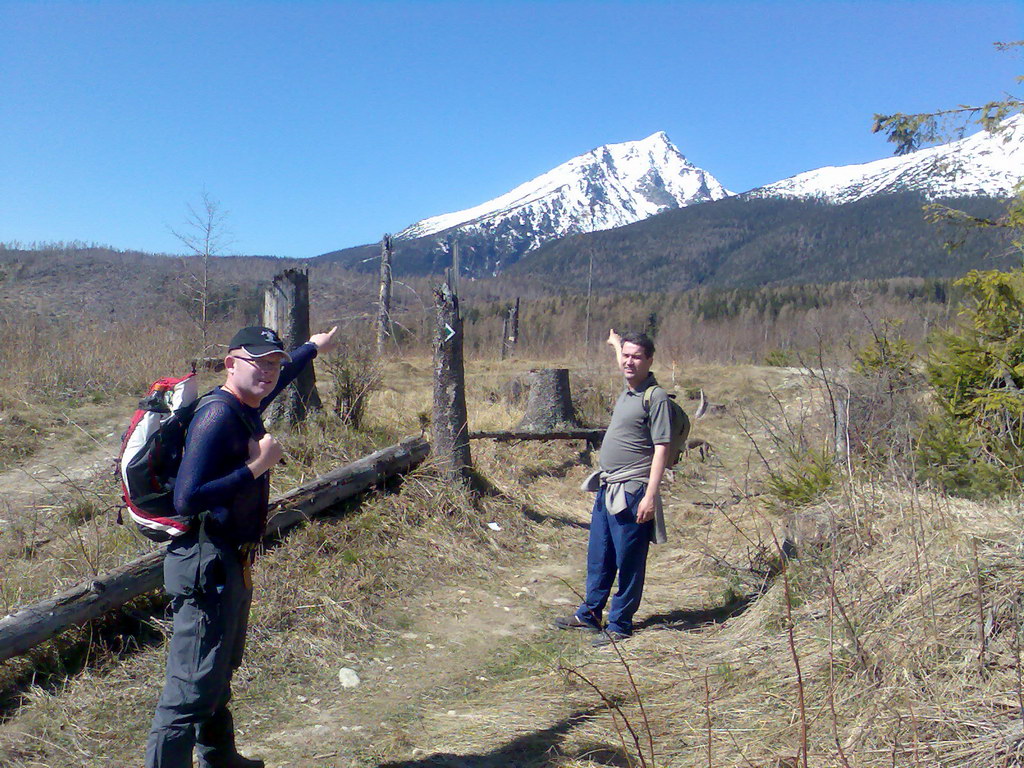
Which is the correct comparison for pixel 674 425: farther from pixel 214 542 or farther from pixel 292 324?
pixel 292 324

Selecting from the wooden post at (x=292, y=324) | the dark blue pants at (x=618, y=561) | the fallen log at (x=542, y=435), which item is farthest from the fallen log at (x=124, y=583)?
the fallen log at (x=542, y=435)

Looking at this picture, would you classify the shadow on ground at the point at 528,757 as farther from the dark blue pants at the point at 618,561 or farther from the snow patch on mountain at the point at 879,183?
the snow patch on mountain at the point at 879,183

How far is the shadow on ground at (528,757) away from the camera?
335 centimetres

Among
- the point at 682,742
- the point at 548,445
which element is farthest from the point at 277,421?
the point at 682,742

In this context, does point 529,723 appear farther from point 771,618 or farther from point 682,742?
point 771,618

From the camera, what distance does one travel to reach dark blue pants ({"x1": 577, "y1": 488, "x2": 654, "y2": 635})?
4.54 meters

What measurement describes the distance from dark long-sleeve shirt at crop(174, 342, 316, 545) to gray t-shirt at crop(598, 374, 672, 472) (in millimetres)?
2344

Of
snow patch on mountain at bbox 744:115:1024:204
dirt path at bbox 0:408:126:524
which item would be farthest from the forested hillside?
dirt path at bbox 0:408:126:524

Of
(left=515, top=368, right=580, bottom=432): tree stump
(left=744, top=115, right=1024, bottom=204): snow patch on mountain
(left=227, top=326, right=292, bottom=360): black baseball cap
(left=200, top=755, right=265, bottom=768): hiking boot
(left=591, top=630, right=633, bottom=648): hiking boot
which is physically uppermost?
(left=744, top=115, right=1024, bottom=204): snow patch on mountain

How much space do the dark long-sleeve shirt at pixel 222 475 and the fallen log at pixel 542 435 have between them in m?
5.82

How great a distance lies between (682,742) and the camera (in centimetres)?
335

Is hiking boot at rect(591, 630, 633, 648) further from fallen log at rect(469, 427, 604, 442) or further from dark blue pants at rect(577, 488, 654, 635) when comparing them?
fallen log at rect(469, 427, 604, 442)

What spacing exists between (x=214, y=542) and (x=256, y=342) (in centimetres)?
74

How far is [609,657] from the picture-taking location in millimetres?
4477
